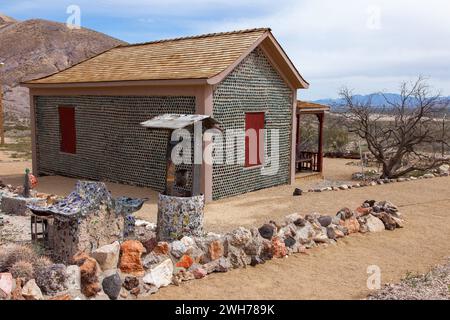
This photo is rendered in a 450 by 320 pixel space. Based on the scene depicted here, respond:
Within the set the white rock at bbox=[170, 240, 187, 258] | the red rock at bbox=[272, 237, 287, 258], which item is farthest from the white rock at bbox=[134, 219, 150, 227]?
the red rock at bbox=[272, 237, 287, 258]

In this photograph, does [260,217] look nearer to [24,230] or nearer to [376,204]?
[376,204]

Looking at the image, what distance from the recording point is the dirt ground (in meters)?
6.08

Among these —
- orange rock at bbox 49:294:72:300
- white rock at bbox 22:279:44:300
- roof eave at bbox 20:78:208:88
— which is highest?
roof eave at bbox 20:78:208:88

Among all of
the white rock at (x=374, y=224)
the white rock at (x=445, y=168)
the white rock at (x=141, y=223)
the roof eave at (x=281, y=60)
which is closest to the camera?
the white rock at (x=374, y=224)

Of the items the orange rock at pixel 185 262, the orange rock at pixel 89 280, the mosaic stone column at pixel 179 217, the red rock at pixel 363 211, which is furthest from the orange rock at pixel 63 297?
the red rock at pixel 363 211

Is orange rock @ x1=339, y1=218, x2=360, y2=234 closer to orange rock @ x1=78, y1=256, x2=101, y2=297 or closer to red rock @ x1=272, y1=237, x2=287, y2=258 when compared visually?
red rock @ x1=272, y1=237, x2=287, y2=258

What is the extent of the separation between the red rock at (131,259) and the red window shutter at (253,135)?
24.2 ft

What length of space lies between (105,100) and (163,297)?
9.72 metres

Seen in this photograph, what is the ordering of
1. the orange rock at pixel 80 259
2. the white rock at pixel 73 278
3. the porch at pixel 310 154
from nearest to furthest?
the white rock at pixel 73 278 < the orange rock at pixel 80 259 < the porch at pixel 310 154

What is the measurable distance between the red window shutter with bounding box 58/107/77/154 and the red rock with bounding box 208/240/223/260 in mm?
10145

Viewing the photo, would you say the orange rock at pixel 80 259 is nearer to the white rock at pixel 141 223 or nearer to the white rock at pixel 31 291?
the white rock at pixel 31 291

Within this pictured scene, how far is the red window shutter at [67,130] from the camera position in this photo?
1559 centimetres

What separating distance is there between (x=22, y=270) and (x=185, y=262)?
2093 millimetres

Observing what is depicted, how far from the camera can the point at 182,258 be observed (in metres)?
6.55
